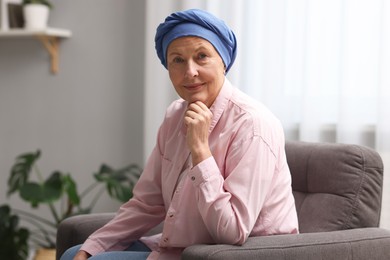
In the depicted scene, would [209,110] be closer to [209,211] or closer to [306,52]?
[209,211]

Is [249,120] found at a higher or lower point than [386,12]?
lower

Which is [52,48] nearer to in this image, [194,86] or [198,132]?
[194,86]

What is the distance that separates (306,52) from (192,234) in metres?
1.26

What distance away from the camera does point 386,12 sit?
110 inches

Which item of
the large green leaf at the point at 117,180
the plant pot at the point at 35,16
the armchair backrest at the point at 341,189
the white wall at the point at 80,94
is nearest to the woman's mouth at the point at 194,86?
the armchair backrest at the point at 341,189

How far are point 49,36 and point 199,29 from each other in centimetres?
200

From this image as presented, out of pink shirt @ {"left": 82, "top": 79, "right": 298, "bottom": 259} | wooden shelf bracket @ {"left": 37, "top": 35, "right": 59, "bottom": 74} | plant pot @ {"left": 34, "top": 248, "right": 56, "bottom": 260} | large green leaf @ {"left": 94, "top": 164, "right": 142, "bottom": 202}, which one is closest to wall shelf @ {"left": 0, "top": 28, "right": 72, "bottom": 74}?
wooden shelf bracket @ {"left": 37, "top": 35, "right": 59, "bottom": 74}

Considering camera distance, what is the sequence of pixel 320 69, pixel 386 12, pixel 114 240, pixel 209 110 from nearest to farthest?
1. pixel 209 110
2. pixel 114 240
3. pixel 386 12
4. pixel 320 69

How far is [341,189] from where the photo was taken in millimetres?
2285

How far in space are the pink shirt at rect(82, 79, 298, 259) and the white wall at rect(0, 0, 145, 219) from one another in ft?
4.98

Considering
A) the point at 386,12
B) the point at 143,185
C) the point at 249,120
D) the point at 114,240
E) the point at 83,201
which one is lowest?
the point at 83,201

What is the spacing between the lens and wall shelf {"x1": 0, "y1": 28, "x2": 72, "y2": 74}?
3.71 m

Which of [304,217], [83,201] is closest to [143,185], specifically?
[304,217]

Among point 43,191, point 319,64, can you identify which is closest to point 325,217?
point 319,64
